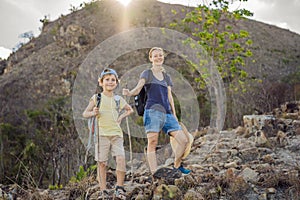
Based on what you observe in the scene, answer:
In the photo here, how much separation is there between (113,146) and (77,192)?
822 millimetres

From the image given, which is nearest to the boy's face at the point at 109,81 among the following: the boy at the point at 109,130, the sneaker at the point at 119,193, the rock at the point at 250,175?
the boy at the point at 109,130

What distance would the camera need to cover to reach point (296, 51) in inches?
1320

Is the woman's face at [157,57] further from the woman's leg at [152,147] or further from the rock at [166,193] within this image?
the rock at [166,193]

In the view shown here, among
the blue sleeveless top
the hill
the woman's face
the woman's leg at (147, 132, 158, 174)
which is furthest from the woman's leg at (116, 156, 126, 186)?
the hill

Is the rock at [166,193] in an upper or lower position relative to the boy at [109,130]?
lower

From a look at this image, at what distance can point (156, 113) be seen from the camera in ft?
11.0

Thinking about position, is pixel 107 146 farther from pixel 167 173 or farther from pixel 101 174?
pixel 167 173

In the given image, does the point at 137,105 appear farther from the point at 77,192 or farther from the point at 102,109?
the point at 77,192

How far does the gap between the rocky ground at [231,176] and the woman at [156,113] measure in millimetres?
350

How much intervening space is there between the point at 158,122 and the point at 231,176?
3.22ft

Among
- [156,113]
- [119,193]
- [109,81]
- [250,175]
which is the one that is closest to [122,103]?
[109,81]

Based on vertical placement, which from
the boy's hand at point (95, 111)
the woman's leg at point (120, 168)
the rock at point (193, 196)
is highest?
the boy's hand at point (95, 111)

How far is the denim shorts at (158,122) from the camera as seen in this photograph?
11.0 feet

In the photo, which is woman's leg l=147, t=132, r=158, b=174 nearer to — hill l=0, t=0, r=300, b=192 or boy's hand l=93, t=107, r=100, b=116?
boy's hand l=93, t=107, r=100, b=116
